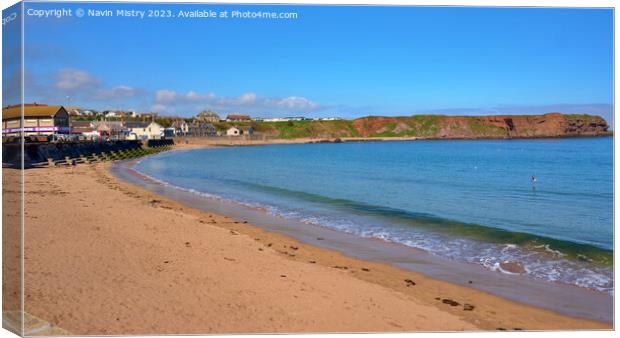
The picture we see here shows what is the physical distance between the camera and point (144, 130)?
73.7m

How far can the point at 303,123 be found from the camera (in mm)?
105438

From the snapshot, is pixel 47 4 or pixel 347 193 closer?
pixel 47 4

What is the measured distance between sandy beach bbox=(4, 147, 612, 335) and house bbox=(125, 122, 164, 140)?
60.9 meters

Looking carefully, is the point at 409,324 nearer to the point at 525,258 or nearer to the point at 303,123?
the point at 525,258

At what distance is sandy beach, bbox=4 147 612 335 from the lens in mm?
4582

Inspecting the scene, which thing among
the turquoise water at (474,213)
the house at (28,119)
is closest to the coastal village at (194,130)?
the house at (28,119)

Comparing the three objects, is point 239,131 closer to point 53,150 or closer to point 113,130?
point 113,130

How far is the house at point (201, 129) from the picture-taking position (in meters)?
92.0

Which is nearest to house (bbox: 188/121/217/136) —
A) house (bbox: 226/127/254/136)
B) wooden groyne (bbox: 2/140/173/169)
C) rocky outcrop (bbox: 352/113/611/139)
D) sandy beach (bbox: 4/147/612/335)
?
house (bbox: 226/127/254/136)

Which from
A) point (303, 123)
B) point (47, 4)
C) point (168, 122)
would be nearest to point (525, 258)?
point (47, 4)

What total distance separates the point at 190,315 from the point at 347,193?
1360cm

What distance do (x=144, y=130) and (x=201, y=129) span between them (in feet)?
69.2

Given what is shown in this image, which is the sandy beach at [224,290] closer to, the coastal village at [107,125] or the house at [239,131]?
the coastal village at [107,125]

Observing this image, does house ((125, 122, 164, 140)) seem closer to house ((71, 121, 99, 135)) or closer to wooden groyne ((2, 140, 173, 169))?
wooden groyne ((2, 140, 173, 169))
